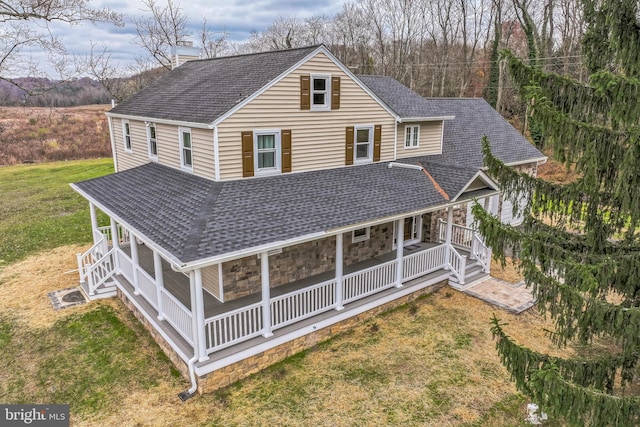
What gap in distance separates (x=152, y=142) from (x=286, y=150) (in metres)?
5.58

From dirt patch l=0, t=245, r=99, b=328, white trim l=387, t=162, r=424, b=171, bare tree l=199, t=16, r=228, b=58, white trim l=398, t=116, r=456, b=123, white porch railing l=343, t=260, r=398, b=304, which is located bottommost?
dirt patch l=0, t=245, r=99, b=328

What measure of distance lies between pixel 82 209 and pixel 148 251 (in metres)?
12.1

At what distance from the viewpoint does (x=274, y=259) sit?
11969 mm

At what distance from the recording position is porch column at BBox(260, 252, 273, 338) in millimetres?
9383

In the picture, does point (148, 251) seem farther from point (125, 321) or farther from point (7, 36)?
point (7, 36)

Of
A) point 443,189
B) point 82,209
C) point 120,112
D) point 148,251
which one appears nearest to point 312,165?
point 443,189

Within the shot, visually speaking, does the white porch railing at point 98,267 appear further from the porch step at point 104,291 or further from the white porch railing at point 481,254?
the white porch railing at point 481,254

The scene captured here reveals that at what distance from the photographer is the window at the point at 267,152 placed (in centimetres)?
1239

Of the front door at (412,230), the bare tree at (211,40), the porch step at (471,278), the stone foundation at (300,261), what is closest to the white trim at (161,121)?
the stone foundation at (300,261)

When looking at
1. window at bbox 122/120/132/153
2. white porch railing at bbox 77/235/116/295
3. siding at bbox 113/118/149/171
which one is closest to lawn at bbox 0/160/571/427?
white porch railing at bbox 77/235/116/295

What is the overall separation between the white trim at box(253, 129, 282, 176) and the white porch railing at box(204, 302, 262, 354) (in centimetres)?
423

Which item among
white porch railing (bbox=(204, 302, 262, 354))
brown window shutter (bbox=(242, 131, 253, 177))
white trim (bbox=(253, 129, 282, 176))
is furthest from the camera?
white trim (bbox=(253, 129, 282, 176))

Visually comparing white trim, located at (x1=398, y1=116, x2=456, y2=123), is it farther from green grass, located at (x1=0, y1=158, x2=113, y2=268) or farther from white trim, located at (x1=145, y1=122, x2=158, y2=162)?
green grass, located at (x1=0, y1=158, x2=113, y2=268)

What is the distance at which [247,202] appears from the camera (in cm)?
1080
